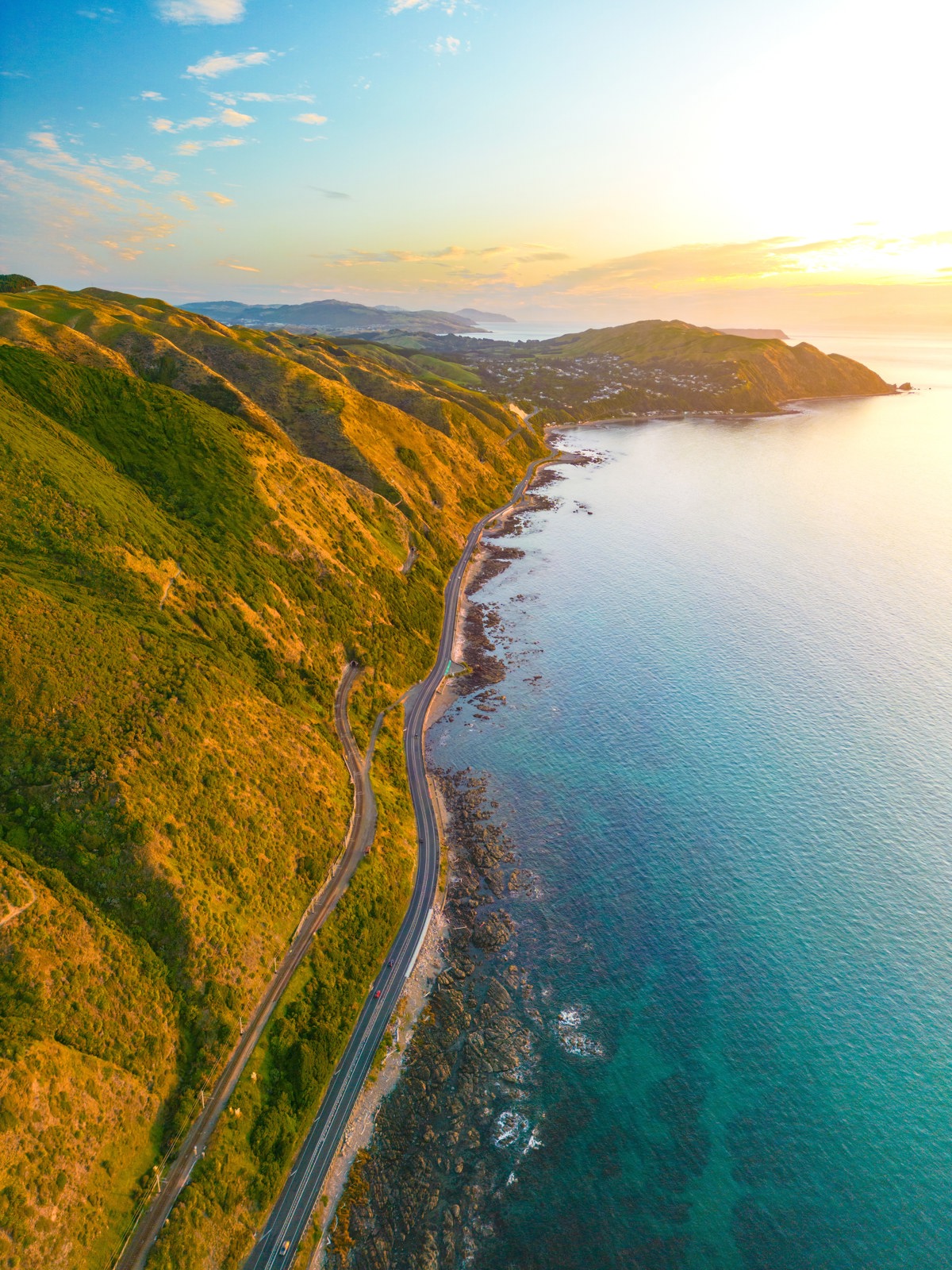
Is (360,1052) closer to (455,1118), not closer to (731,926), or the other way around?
(455,1118)

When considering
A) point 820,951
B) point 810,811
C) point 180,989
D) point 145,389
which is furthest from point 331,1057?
point 145,389

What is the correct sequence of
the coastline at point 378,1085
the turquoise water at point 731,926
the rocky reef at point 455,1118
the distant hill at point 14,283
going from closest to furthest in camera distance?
the rocky reef at point 455,1118 → the coastline at point 378,1085 → the turquoise water at point 731,926 → the distant hill at point 14,283

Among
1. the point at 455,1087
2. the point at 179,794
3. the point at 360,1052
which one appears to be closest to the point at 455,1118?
the point at 455,1087

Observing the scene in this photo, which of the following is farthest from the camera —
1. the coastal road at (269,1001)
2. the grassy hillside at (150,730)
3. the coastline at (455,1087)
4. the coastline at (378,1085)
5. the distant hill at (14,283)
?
the distant hill at (14,283)

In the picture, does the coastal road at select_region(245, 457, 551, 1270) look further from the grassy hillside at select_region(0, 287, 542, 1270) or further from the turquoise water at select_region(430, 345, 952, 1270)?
the turquoise water at select_region(430, 345, 952, 1270)

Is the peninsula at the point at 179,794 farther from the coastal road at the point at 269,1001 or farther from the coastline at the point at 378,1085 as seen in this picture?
the coastline at the point at 378,1085

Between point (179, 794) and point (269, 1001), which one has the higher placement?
point (179, 794)

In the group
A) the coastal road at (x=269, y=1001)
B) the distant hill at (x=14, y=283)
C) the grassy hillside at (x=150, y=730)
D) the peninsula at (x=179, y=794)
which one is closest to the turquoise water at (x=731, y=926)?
the coastal road at (x=269, y=1001)

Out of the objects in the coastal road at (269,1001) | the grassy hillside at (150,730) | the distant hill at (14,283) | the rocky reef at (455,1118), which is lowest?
the rocky reef at (455,1118)
